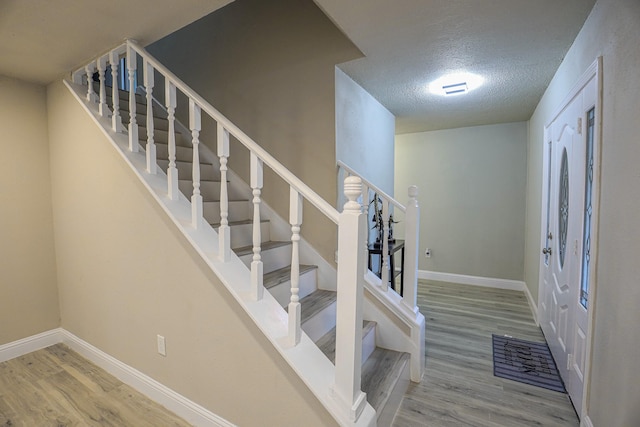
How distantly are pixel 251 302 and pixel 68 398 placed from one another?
1620 mm

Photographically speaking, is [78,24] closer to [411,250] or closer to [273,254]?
[273,254]

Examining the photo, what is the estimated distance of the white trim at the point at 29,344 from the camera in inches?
97.0

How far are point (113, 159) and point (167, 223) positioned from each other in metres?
0.71

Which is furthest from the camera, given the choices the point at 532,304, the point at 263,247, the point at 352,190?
the point at 532,304

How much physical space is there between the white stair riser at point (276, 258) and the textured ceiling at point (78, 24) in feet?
5.05

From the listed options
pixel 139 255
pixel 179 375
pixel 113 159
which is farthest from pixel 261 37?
pixel 179 375

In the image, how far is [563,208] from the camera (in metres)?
2.42

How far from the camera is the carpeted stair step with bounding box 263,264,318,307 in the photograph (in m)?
2.04

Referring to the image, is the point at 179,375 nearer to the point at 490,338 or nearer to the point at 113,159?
the point at 113,159

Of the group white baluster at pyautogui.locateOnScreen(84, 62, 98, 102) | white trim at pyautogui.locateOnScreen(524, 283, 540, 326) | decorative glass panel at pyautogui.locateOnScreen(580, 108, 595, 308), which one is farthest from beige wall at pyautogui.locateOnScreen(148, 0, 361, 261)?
white trim at pyautogui.locateOnScreen(524, 283, 540, 326)

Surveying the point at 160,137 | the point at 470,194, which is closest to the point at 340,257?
the point at 160,137

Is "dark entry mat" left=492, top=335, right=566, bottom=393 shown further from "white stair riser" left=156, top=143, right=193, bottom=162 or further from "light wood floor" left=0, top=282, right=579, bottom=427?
"white stair riser" left=156, top=143, right=193, bottom=162

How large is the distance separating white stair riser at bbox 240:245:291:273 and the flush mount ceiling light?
1.97 metres

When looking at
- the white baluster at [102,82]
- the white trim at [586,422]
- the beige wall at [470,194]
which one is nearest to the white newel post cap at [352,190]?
the white trim at [586,422]
